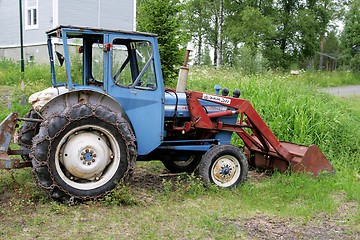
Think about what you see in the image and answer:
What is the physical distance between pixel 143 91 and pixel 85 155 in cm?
120

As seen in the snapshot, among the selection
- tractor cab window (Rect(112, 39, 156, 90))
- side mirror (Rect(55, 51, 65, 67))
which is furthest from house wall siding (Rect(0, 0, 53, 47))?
tractor cab window (Rect(112, 39, 156, 90))

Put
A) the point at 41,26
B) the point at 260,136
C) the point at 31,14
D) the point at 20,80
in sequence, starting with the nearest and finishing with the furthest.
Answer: the point at 260,136
the point at 20,80
the point at 41,26
the point at 31,14

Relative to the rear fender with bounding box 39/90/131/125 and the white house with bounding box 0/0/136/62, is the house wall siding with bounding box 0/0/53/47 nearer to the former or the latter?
the white house with bounding box 0/0/136/62

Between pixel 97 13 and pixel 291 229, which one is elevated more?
pixel 97 13

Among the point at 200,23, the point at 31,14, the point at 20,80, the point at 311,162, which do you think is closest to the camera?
the point at 311,162

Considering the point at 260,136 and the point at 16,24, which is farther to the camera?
the point at 16,24

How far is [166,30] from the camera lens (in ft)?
48.4

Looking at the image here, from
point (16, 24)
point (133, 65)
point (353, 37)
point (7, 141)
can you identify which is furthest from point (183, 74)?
point (353, 37)

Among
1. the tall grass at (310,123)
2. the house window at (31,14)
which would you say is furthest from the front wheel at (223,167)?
the house window at (31,14)

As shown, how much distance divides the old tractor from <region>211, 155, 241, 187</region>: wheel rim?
0.01m

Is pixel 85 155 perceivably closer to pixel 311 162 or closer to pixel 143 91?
pixel 143 91

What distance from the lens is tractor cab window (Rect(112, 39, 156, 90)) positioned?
21.5 feet

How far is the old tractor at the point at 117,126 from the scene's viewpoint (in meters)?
5.90

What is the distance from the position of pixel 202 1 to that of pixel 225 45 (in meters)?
6.54
